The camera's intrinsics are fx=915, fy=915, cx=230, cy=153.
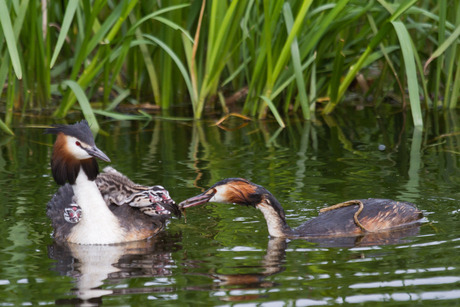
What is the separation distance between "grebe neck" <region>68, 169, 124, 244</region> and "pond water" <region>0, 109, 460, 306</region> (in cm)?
14

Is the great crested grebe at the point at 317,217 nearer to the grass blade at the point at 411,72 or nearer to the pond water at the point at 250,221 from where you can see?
the pond water at the point at 250,221

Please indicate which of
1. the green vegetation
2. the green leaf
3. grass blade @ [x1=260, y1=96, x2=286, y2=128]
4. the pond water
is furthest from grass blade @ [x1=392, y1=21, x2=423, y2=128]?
the green leaf

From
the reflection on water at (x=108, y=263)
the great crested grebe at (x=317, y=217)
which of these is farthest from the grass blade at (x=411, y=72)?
the reflection on water at (x=108, y=263)

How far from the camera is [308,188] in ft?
23.7

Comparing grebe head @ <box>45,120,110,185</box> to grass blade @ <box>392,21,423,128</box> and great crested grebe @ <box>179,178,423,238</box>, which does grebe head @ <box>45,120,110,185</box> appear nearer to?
great crested grebe @ <box>179,178,423,238</box>

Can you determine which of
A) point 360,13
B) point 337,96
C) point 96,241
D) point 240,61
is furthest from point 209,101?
point 96,241

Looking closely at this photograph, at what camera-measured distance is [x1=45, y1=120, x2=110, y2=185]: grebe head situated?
6176 millimetres

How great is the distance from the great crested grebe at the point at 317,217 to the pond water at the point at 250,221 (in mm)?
147

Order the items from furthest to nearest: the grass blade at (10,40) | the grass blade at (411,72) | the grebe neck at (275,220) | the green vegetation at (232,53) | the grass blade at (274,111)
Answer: the green vegetation at (232,53)
the grass blade at (274,111)
the grass blade at (411,72)
the grass blade at (10,40)
the grebe neck at (275,220)

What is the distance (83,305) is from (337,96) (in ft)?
19.3

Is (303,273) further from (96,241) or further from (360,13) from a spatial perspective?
(360,13)

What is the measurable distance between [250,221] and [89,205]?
1142 millimetres

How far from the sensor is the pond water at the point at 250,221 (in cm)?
482

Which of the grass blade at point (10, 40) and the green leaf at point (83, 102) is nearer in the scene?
the grass blade at point (10, 40)
